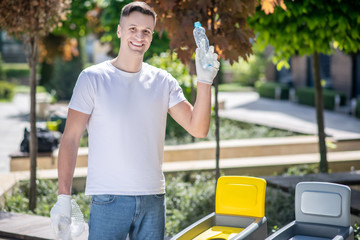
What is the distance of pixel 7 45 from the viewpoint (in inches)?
2082

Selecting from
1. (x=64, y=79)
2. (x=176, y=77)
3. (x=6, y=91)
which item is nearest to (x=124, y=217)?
(x=176, y=77)

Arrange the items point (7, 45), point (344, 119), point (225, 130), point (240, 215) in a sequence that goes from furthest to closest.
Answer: point (7, 45), point (344, 119), point (225, 130), point (240, 215)

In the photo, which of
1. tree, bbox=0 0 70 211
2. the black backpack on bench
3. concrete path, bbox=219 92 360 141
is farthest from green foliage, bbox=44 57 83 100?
tree, bbox=0 0 70 211

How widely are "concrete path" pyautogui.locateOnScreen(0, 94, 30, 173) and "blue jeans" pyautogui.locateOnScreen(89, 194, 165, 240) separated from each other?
6.83 meters

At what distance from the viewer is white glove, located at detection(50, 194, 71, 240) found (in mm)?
2789

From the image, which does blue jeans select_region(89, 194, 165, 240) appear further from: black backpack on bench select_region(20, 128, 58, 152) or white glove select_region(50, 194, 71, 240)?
black backpack on bench select_region(20, 128, 58, 152)

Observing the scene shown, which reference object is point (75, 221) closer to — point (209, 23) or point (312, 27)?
point (209, 23)

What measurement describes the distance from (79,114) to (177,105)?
19.3 inches

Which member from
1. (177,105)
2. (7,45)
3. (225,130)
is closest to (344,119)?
(225,130)

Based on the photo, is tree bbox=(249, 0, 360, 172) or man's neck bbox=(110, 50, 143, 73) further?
tree bbox=(249, 0, 360, 172)

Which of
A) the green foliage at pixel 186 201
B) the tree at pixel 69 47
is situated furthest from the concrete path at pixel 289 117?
the tree at pixel 69 47

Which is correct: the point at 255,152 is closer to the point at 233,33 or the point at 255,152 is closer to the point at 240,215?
the point at 233,33

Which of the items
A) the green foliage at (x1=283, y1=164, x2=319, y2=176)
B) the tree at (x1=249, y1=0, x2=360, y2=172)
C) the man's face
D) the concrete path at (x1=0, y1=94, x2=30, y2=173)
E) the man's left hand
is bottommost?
the concrete path at (x1=0, y1=94, x2=30, y2=173)

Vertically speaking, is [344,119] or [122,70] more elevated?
[122,70]
